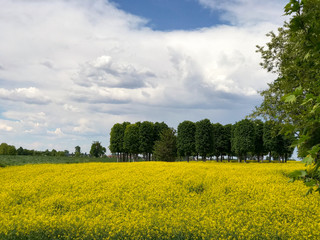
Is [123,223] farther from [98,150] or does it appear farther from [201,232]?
[98,150]

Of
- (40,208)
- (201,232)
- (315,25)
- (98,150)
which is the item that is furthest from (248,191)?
(98,150)

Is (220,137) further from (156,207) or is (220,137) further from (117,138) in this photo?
(156,207)

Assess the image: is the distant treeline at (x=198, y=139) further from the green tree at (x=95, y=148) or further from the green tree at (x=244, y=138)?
the green tree at (x=95, y=148)

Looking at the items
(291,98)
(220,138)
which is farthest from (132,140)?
(291,98)

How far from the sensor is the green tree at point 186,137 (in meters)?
65.3

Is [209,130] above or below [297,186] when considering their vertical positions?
above

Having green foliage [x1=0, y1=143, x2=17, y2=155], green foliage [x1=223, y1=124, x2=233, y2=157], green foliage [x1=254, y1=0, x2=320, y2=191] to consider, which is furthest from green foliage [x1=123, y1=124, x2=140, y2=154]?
green foliage [x1=0, y1=143, x2=17, y2=155]

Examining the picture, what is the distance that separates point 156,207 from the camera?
14.7m

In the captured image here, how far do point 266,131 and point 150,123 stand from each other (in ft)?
95.3

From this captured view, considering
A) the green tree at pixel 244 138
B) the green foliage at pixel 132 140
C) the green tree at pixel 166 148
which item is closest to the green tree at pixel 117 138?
the green foliage at pixel 132 140

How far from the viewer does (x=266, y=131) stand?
71938 millimetres

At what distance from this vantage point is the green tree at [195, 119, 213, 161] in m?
63.6

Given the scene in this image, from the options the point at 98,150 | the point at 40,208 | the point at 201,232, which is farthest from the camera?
the point at 98,150

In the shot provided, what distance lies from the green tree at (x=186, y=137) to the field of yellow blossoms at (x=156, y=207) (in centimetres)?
4132
